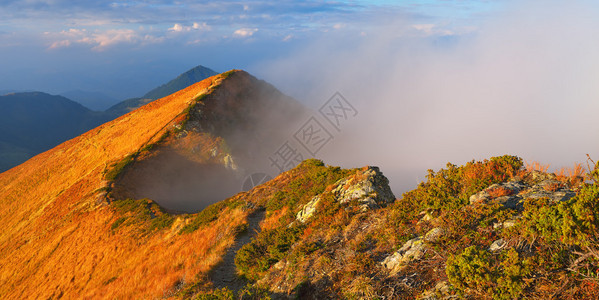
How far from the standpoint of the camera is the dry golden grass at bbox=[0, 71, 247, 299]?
1872cm

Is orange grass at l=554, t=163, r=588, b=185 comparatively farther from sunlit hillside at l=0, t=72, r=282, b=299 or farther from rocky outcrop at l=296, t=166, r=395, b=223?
sunlit hillside at l=0, t=72, r=282, b=299

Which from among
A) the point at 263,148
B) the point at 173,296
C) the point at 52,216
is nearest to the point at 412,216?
the point at 173,296

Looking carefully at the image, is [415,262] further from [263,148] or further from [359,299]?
[263,148]

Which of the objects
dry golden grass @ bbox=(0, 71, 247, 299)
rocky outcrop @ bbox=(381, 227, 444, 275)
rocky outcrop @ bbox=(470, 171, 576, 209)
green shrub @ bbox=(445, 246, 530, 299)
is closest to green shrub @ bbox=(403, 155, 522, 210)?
rocky outcrop @ bbox=(470, 171, 576, 209)

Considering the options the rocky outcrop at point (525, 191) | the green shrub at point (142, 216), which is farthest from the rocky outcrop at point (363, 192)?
the green shrub at point (142, 216)

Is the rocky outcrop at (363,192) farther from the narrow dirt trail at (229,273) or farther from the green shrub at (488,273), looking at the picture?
the green shrub at (488,273)

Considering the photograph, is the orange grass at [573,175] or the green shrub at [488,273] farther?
the orange grass at [573,175]

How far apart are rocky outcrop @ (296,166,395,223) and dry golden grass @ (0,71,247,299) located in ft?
19.9

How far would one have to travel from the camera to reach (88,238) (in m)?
31.5

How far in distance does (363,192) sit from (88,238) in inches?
1272

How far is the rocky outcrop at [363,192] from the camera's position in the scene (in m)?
15.3

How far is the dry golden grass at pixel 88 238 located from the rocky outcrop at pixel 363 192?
6.08 m

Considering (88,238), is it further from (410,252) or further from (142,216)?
(410,252)

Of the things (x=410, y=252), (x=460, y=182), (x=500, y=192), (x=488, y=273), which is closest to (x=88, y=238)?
(x=410, y=252)
